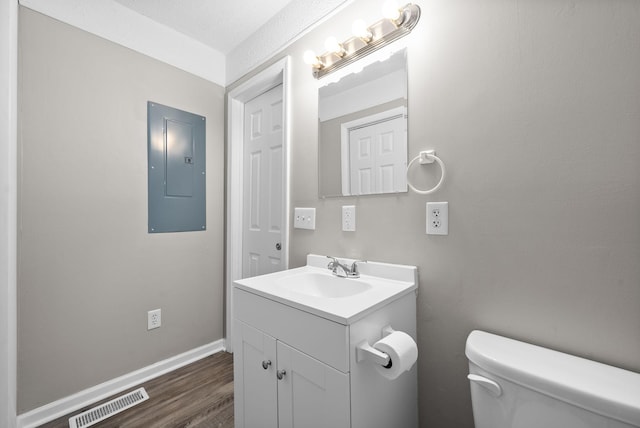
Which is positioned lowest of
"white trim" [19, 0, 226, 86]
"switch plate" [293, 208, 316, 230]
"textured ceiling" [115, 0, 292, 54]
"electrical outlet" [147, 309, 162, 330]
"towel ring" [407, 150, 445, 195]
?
"electrical outlet" [147, 309, 162, 330]

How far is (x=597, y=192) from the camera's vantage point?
76cm

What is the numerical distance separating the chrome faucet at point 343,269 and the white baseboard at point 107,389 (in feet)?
4.59

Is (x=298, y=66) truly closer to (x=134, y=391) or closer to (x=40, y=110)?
(x=40, y=110)

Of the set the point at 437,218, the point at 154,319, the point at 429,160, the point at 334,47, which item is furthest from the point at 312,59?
the point at 154,319

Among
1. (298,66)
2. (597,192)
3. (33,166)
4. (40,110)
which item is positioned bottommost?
(597,192)

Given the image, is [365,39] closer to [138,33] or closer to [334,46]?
[334,46]

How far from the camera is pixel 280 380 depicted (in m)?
0.97

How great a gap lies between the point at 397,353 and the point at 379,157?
80cm

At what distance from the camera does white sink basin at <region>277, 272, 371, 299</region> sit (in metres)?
1.18

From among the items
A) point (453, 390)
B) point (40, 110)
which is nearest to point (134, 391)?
point (40, 110)

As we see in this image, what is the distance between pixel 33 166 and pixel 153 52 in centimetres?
99

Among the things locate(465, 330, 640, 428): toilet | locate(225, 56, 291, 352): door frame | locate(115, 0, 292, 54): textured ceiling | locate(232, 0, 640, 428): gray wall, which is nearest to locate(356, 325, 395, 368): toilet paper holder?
locate(465, 330, 640, 428): toilet

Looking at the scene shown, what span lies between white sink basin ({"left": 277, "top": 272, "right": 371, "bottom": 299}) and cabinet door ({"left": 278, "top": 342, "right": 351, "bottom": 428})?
32 centimetres

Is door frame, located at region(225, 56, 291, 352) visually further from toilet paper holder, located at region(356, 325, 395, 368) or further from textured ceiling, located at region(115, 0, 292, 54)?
toilet paper holder, located at region(356, 325, 395, 368)
